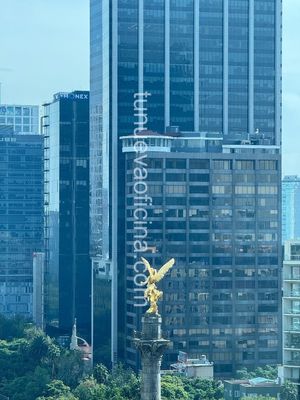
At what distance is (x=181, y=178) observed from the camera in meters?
133

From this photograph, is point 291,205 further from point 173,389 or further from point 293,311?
point 293,311

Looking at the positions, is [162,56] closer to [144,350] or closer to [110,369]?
[110,369]

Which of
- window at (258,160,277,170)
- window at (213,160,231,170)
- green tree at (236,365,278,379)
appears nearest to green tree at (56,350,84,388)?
green tree at (236,365,278,379)

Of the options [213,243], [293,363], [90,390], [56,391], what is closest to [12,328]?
[213,243]

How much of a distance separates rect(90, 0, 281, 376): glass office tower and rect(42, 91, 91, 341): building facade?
24739mm

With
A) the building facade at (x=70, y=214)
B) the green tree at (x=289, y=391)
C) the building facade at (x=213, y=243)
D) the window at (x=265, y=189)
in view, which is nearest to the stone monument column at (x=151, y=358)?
the green tree at (x=289, y=391)

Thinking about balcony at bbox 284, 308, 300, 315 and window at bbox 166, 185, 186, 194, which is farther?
window at bbox 166, 185, 186, 194

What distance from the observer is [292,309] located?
4060 inches

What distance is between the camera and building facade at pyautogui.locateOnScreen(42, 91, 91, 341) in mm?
173125

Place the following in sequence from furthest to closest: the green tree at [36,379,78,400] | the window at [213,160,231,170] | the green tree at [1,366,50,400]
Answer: the window at [213,160,231,170] → the green tree at [1,366,50,400] → the green tree at [36,379,78,400]

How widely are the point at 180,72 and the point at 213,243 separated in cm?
1705

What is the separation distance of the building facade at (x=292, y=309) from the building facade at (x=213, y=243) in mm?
28120

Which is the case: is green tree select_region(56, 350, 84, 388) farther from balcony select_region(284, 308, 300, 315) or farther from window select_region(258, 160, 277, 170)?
balcony select_region(284, 308, 300, 315)

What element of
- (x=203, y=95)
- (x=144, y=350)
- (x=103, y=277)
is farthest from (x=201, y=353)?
(x=144, y=350)
